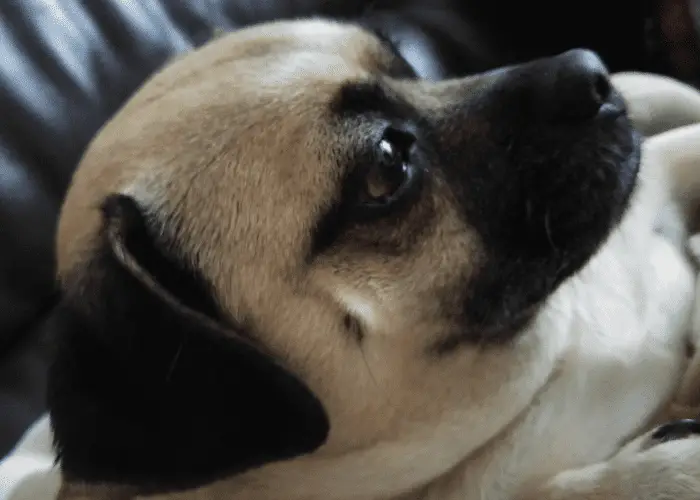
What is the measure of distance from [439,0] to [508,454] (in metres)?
1.28

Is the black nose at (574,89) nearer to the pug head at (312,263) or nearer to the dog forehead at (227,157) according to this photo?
the pug head at (312,263)

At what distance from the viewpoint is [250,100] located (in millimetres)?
979

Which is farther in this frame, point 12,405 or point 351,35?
point 12,405

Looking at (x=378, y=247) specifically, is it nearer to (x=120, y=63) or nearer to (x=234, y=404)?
(x=234, y=404)

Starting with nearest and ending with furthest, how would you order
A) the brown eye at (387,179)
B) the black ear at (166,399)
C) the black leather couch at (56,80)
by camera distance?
the black ear at (166,399) < the brown eye at (387,179) < the black leather couch at (56,80)

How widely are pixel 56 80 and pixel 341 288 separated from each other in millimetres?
885

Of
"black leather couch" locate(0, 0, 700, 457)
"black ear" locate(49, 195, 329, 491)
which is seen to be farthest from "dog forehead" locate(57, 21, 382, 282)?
"black leather couch" locate(0, 0, 700, 457)

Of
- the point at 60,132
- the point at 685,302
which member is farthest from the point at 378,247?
the point at 60,132

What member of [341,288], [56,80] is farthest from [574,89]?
[56,80]

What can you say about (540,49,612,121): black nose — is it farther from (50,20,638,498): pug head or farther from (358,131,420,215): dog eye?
(358,131,420,215): dog eye

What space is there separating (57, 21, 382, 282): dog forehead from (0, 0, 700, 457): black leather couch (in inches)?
18.8

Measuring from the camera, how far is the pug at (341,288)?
89cm

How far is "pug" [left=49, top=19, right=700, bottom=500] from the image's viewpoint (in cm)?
89

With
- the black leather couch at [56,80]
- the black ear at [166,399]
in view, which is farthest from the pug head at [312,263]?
the black leather couch at [56,80]
